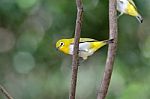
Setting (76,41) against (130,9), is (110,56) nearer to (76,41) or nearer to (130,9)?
(76,41)

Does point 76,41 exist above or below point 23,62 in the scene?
above

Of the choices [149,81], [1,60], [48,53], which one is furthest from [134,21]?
[1,60]

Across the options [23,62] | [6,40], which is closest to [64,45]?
[23,62]

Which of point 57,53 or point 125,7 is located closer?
point 125,7

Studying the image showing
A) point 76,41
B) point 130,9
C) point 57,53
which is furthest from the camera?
point 57,53

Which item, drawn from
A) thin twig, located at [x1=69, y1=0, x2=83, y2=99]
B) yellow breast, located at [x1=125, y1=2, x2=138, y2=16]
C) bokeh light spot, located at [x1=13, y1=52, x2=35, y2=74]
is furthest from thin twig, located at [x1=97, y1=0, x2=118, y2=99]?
bokeh light spot, located at [x1=13, y1=52, x2=35, y2=74]

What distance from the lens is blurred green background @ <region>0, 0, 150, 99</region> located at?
8.54 feet

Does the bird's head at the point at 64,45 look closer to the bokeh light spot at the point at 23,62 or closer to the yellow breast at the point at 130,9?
the yellow breast at the point at 130,9

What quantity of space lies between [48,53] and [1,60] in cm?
39

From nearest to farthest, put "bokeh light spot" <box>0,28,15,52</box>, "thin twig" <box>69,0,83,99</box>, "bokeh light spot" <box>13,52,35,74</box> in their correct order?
"thin twig" <box>69,0,83,99</box> → "bokeh light spot" <box>13,52,35,74</box> → "bokeh light spot" <box>0,28,15,52</box>

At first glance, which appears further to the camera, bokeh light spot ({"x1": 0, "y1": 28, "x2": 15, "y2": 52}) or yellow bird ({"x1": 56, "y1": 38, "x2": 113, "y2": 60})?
bokeh light spot ({"x1": 0, "y1": 28, "x2": 15, "y2": 52})

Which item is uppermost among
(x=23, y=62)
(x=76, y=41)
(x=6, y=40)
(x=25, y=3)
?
(x=25, y=3)

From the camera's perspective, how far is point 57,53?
9.71ft

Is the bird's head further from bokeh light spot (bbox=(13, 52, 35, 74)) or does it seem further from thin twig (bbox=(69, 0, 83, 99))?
bokeh light spot (bbox=(13, 52, 35, 74))
